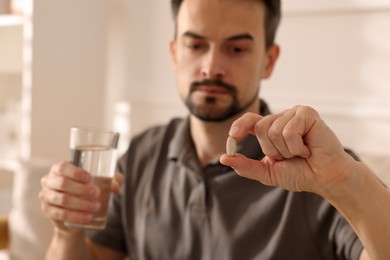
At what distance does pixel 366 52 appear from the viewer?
1981 millimetres

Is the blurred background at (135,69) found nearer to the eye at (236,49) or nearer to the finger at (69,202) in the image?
the eye at (236,49)

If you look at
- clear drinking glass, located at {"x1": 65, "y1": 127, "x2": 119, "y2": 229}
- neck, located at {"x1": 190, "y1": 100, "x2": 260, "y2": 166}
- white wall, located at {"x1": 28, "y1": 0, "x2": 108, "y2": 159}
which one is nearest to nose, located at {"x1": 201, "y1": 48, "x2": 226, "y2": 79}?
neck, located at {"x1": 190, "y1": 100, "x2": 260, "y2": 166}

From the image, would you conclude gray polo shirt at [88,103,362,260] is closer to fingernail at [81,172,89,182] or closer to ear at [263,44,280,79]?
ear at [263,44,280,79]

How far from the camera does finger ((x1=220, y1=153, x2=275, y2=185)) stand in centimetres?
96

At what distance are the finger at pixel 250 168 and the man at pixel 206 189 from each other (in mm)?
307

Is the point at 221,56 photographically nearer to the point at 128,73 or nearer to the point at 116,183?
the point at 116,183

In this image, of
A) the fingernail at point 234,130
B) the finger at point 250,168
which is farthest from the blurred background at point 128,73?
the fingernail at point 234,130

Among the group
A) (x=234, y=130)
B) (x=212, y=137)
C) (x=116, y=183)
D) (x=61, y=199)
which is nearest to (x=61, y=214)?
(x=61, y=199)

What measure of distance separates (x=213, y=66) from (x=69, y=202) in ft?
1.55

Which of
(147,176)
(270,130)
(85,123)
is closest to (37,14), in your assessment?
(85,123)

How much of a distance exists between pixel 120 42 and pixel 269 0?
1350 mm

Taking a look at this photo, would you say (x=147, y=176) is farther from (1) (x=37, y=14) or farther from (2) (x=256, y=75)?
(1) (x=37, y=14)

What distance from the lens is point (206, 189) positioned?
1.45 meters

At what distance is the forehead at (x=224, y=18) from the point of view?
1474 millimetres
